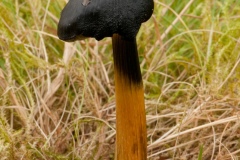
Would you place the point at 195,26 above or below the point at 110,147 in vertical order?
above

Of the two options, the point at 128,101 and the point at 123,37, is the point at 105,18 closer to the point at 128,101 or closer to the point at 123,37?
the point at 123,37

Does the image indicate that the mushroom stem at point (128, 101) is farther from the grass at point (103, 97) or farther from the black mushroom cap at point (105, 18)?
the grass at point (103, 97)

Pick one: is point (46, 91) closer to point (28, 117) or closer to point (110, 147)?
point (28, 117)

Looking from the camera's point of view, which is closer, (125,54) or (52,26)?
(125,54)

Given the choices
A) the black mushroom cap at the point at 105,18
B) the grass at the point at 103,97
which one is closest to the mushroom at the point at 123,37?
the black mushroom cap at the point at 105,18

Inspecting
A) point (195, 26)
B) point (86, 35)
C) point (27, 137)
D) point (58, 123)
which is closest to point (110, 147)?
point (58, 123)

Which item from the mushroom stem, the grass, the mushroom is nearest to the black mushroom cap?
the mushroom

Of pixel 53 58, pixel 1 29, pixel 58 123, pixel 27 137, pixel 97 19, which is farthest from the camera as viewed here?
pixel 53 58
